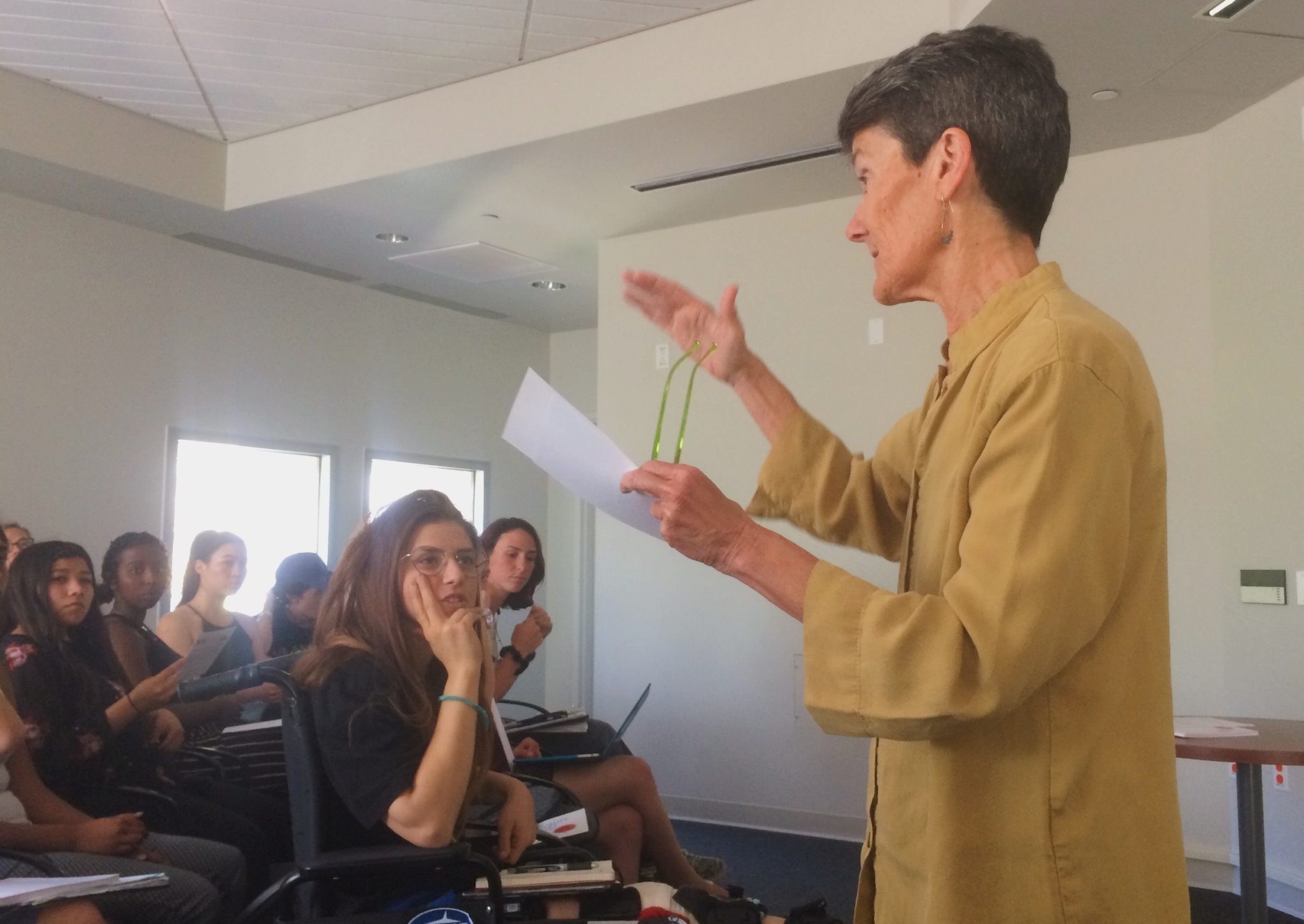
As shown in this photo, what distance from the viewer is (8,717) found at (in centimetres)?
216

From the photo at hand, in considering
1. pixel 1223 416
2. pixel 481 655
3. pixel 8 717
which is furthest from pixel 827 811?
pixel 8 717

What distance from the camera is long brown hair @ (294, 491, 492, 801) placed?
1978 mm

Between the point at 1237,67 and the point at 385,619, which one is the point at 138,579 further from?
the point at 1237,67

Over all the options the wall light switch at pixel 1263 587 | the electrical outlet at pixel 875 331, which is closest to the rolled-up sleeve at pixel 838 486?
the wall light switch at pixel 1263 587

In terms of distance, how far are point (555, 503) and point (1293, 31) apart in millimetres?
5475

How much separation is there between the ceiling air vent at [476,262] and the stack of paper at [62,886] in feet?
13.2

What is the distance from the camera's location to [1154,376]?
12.9 feet

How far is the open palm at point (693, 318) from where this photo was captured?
1.31 m

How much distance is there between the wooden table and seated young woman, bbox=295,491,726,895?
150cm

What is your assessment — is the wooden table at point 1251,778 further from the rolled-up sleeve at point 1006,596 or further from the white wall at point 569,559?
the white wall at point 569,559

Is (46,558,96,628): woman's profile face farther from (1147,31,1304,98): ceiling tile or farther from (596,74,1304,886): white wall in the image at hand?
(1147,31,1304,98): ceiling tile

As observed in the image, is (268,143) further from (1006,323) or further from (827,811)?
(1006,323)

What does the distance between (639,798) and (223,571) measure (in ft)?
7.92

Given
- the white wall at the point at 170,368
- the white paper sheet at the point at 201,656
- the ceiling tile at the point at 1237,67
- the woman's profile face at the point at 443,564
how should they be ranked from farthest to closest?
the white wall at the point at 170,368 < the ceiling tile at the point at 1237,67 < the white paper sheet at the point at 201,656 < the woman's profile face at the point at 443,564
